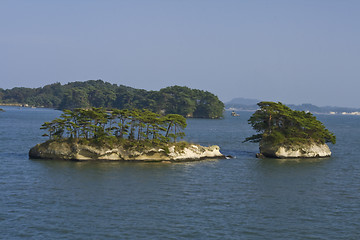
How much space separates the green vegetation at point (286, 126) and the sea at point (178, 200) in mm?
5727

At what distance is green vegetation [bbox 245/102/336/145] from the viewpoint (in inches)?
2483

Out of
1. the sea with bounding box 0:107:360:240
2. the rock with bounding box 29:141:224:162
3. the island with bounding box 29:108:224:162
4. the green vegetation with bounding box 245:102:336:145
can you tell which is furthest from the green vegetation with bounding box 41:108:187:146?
the green vegetation with bounding box 245:102:336:145

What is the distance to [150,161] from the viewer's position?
56094 millimetres

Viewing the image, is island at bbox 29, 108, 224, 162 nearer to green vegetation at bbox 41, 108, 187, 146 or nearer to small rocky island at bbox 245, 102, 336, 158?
green vegetation at bbox 41, 108, 187, 146

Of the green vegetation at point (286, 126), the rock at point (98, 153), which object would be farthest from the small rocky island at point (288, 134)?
the rock at point (98, 153)

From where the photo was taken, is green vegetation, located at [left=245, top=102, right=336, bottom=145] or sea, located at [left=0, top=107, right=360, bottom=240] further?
green vegetation, located at [left=245, top=102, right=336, bottom=145]

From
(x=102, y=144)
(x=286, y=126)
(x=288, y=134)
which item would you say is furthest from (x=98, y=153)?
(x=286, y=126)

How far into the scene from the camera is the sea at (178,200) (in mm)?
29906

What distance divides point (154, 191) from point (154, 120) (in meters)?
20.0

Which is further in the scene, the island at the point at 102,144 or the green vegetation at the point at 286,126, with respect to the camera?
the green vegetation at the point at 286,126

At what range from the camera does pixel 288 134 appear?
207 ft

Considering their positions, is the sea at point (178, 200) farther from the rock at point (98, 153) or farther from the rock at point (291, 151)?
the rock at point (291, 151)

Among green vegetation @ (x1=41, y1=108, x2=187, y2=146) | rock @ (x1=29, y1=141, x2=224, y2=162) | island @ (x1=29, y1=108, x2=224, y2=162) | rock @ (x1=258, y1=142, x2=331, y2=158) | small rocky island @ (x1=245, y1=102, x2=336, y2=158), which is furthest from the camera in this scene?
small rocky island @ (x1=245, y1=102, x2=336, y2=158)

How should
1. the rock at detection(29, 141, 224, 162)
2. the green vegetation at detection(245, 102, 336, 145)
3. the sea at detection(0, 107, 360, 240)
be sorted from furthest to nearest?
1. the green vegetation at detection(245, 102, 336, 145)
2. the rock at detection(29, 141, 224, 162)
3. the sea at detection(0, 107, 360, 240)
